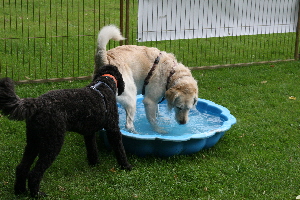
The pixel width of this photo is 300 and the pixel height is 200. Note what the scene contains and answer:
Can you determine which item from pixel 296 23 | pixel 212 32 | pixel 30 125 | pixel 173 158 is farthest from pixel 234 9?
pixel 30 125

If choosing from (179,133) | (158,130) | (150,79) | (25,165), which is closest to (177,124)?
(179,133)

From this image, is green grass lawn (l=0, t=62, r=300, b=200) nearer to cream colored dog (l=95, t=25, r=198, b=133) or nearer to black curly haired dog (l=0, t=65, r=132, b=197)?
black curly haired dog (l=0, t=65, r=132, b=197)

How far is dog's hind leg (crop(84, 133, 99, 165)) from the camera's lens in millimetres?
5750

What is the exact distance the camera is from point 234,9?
11.1m

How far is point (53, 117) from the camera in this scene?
4.68 metres

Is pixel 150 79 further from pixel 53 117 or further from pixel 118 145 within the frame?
pixel 53 117

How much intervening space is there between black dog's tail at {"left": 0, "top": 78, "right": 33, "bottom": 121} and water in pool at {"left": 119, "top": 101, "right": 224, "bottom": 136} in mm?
2788

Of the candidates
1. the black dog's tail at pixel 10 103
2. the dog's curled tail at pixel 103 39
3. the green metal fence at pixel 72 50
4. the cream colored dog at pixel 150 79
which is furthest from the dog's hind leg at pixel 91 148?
the green metal fence at pixel 72 50

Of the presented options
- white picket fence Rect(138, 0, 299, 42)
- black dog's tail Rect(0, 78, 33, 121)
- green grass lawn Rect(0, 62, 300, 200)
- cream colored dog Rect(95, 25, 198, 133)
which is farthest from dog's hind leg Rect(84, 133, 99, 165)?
white picket fence Rect(138, 0, 299, 42)

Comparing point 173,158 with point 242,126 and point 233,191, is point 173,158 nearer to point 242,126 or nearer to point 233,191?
point 233,191

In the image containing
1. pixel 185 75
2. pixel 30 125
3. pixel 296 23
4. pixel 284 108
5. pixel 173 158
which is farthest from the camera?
pixel 296 23

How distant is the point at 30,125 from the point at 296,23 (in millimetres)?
9567

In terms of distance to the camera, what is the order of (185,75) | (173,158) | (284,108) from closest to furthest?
(173,158)
(185,75)
(284,108)

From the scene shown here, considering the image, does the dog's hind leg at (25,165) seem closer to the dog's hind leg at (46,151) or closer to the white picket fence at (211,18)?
the dog's hind leg at (46,151)
